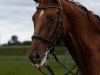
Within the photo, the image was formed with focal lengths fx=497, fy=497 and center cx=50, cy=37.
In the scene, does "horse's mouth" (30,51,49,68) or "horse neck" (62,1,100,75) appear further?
"horse neck" (62,1,100,75)

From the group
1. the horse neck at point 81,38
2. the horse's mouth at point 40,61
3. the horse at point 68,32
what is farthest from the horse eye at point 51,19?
the horse's mouth at point 40,61

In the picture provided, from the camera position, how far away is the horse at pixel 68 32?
5758mm

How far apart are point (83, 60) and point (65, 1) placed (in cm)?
A: 75

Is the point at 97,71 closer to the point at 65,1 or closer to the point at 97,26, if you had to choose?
the point at 97,26

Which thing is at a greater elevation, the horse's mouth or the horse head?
the horse head

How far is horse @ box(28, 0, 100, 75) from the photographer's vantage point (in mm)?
5758

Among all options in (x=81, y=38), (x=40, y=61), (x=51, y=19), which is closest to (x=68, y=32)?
(x=81, y=38)

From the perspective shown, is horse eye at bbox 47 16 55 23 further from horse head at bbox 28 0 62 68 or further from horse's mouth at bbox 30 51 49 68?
horse's mouth at bbox 30 51 49 68

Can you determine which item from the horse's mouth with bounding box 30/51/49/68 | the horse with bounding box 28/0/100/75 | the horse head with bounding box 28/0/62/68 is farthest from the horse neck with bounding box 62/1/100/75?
the horse's mouth with bounding box 30/51/49/68

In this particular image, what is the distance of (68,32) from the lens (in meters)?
6.02

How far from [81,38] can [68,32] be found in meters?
0.19

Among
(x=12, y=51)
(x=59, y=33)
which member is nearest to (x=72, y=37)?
(x=59, y=33)

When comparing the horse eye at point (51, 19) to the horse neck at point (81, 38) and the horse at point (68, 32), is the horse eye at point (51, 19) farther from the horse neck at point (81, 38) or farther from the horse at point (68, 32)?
the horse neck at point (81, 38)

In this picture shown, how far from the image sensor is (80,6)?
6234 millimetres
